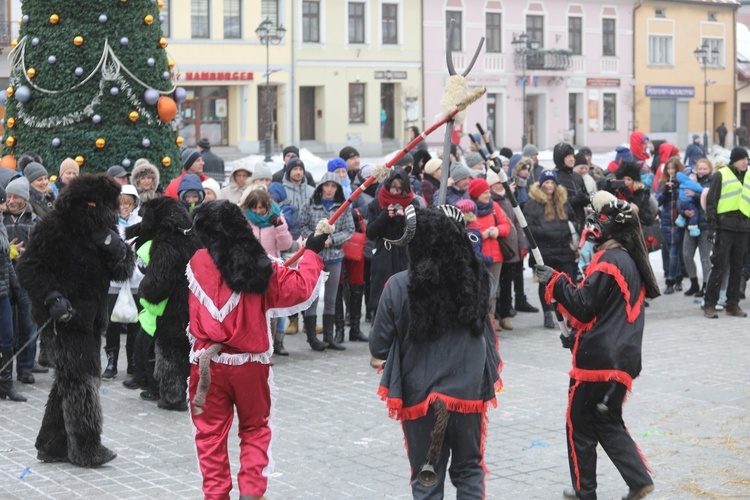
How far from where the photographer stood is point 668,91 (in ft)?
201

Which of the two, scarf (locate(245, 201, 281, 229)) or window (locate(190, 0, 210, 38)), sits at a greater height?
window (locate(190, 0, 210, 38))

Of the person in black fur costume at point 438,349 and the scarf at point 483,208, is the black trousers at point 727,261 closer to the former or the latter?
the scarf at point 483,208

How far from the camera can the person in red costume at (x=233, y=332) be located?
20.4 feet

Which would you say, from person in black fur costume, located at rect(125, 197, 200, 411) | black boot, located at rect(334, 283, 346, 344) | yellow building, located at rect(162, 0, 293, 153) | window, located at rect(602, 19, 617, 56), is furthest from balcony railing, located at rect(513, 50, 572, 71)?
person in black fur costume, located at rect(125, 197, 200, 411)

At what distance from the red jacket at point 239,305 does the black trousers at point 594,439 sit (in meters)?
1.63

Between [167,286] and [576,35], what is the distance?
52001 millimetres

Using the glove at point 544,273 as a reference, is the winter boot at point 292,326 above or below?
below

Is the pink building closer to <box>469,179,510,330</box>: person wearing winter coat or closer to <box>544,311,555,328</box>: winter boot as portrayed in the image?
<box>544,311,555,328</box>: winter boot

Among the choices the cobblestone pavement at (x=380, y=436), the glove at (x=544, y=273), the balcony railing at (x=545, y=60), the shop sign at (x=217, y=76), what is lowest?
the cobblestone pavement at (x=380, y=436)

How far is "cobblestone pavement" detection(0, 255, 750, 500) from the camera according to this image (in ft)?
23.7

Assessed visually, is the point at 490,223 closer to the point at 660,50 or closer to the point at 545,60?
the point at 545,60

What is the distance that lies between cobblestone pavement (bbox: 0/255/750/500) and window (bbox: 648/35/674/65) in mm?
51419

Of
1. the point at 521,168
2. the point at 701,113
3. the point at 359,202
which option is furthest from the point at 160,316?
the point at 701,113

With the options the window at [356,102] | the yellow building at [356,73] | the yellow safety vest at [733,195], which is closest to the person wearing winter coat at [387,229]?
the yellow safety vest at [733,195]
